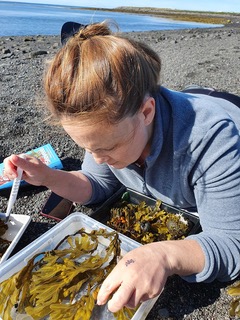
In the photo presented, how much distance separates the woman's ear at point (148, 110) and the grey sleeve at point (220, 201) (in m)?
0.25

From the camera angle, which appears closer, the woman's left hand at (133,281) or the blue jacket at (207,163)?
the woman's left hand at (133,281)

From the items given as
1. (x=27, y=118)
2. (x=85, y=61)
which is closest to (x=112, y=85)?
(x=85, y=61)

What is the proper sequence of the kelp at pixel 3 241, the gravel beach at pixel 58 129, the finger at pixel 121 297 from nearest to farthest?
the finger at pixel 121 297
the gravel beach at pixel 58 129
the kelp at pixel 3 241

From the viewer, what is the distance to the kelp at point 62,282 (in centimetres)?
129

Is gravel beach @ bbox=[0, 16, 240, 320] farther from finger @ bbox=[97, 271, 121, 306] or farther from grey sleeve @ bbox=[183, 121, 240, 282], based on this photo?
finger @ bbox=[97, 271, 121, 306]

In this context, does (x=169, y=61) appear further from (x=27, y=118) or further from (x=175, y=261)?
(x=175, y=261)

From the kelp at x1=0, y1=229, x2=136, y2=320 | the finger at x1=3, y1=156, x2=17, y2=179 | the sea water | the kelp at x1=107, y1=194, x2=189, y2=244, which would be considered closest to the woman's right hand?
the finger at x1=3, y1=156, x2=17, y2=179

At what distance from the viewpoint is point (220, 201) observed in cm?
139

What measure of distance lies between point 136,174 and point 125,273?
73cm

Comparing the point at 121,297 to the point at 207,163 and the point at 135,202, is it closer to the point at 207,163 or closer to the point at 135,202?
the point at 207,163

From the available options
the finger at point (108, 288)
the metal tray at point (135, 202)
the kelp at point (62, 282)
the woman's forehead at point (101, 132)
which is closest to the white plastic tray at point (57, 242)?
the kelp at point (62, 282)

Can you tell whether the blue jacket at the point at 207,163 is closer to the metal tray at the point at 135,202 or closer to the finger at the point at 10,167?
the metal tray at the point at 135,202

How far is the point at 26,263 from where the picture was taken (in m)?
1.50

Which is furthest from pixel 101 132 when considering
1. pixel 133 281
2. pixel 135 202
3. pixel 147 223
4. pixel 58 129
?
pixel 58 129
